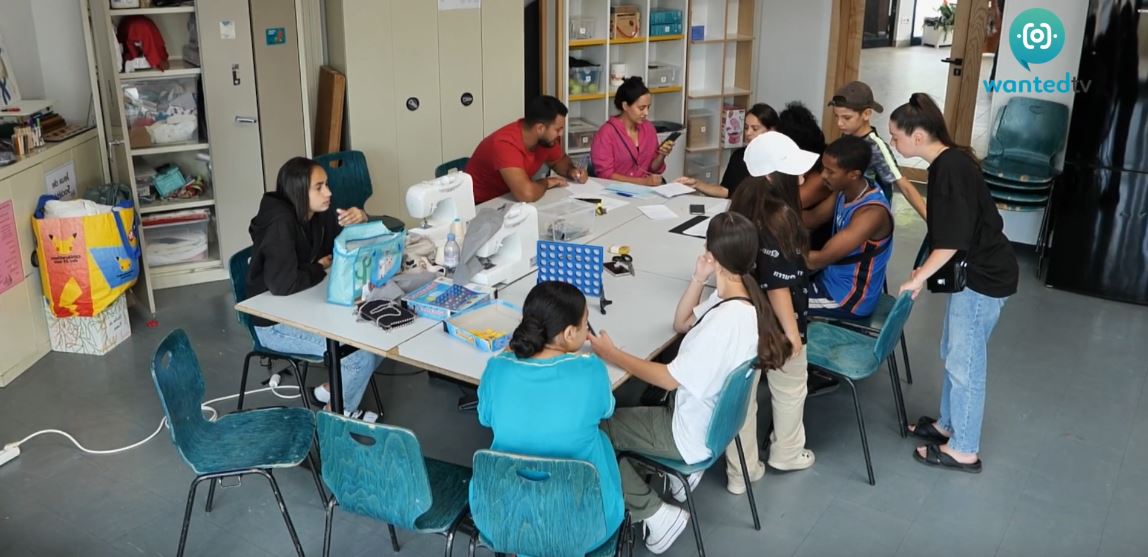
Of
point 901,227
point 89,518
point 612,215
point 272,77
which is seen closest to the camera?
point 89,518

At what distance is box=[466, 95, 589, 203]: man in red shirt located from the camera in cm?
515

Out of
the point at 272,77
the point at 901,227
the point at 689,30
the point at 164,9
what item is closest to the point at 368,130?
the point at 272,77

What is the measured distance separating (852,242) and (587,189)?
1.69m

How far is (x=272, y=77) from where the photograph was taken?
586 centimetres

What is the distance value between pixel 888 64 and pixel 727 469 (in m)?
5.02

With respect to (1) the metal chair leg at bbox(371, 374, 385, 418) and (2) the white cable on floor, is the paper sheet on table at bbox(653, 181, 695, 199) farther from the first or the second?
(2) the white cable on floor

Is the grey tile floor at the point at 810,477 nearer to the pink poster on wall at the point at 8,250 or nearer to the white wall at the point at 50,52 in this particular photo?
the pink poster on wall at the point at 8,250

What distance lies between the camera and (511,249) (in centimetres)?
402

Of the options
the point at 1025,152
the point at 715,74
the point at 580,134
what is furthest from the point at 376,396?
the point at 1025,152

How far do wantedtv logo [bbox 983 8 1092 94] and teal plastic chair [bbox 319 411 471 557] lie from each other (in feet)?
16.5

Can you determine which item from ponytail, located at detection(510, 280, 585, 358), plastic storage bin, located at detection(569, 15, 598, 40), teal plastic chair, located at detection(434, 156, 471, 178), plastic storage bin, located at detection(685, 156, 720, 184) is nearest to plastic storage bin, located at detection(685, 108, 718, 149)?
plastic storage bin, located at detection(685, 156, 720, 184)

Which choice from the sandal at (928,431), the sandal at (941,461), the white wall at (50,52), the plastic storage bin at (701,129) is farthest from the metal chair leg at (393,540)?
the plastic storage bin at (701,129)

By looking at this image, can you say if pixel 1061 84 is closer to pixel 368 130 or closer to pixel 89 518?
pixel 368 130

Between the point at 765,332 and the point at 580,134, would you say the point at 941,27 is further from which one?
the point at 765,332
